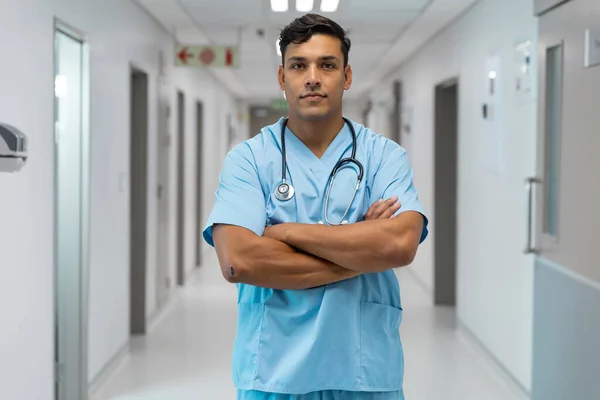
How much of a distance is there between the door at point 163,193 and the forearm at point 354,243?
4.89 m

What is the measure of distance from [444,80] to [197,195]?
410cm

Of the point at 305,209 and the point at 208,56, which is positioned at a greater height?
the point at 208,56

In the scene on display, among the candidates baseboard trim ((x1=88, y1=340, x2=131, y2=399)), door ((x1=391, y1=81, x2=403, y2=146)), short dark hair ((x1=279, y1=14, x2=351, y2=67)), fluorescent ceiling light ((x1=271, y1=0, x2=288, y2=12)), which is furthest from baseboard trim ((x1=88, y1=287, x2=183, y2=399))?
door ((x1=391, y1=81, x2=403, y2=146))

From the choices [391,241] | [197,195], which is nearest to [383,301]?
[391,241]

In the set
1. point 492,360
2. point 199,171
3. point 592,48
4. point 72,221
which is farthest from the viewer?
point 199,171

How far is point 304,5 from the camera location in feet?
17.9

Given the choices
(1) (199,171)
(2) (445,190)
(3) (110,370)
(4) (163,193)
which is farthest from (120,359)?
(1) (199,171)

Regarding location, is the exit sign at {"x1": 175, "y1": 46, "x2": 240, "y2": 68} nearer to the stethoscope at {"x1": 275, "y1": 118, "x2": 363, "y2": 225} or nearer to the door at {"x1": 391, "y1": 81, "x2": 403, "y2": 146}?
the door at {"x1": 391, "y1": 81, "x2": 403, "y2": 146}

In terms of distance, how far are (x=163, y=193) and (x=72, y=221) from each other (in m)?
2.67

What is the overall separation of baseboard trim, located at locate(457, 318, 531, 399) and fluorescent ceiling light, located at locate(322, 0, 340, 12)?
8.22 feet

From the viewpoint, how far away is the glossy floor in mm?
4309
